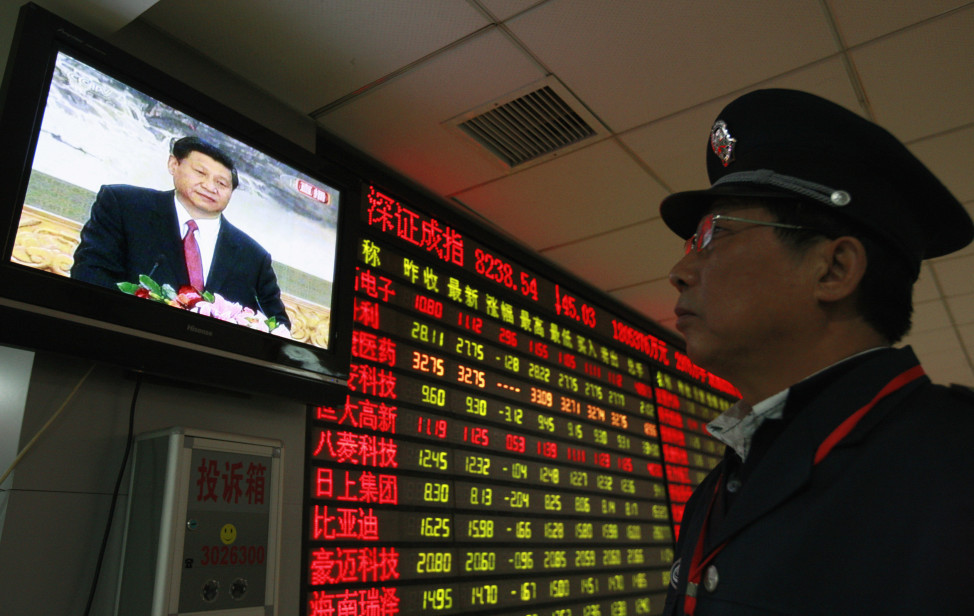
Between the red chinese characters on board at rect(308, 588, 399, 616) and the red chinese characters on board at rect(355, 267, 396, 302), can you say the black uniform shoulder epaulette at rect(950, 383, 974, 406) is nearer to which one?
the red chinese characters on board at rect(308, 588, 399, 616)

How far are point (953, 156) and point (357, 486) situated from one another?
9.34 ft

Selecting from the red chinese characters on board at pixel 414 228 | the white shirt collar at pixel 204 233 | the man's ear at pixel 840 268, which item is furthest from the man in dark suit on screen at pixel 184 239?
the man's ear at pixel 840 268

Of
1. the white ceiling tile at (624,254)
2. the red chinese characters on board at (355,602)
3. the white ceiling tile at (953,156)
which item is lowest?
the red chinese characters on board at (355,602)

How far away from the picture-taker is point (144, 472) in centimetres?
163

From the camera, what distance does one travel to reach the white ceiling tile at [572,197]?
2.86 m

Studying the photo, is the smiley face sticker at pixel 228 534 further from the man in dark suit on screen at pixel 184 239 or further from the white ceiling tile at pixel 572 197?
the white ceiling tile at pixel 572 197

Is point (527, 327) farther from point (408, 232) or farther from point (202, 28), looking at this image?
point (202, 28)

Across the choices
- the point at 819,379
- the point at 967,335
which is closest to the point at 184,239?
the point at 819,379

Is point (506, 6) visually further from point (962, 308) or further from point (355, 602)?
point (962, 308)

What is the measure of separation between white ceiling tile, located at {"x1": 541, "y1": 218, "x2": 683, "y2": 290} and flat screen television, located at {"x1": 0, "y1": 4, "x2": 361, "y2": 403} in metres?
1.67

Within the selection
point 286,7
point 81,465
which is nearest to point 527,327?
point 286,7

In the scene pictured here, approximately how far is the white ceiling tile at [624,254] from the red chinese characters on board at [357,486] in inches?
66.5

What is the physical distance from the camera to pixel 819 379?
833 mm

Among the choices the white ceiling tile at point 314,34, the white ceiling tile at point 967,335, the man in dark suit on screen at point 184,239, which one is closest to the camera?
the man in dark suit on screen at point 184,239
